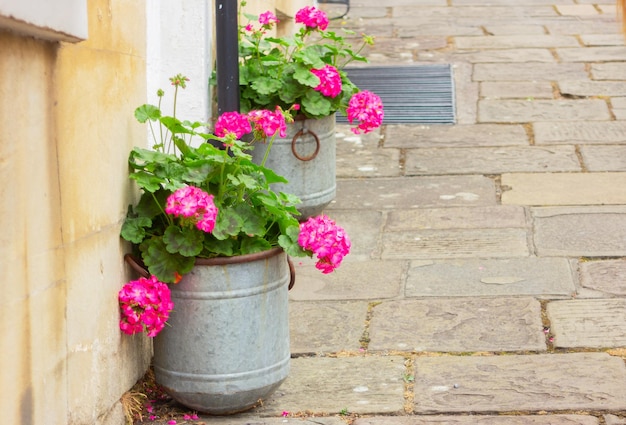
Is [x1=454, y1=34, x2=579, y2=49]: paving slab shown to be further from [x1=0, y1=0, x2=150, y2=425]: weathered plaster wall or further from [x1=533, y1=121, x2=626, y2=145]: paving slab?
[x1=0, y1=0, x2=150, y2=425]: weathered plaster wall

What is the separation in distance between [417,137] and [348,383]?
3374 mm

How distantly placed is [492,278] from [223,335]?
5.56ft

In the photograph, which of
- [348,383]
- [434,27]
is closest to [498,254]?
[348,383]

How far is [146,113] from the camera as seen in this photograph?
10.7ft

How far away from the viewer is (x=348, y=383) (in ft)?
11.7

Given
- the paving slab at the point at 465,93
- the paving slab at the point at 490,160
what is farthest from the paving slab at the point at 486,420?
the paving slab at the point at 465,93

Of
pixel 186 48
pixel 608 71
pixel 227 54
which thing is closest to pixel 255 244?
pixel 227 54

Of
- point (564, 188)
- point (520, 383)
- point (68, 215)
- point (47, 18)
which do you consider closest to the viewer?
point (47, 18)

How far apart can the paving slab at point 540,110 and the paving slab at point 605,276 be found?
2.37 m

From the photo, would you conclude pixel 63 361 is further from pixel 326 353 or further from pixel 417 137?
pixel 417 137

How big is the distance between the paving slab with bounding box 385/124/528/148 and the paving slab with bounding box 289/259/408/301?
1934mm

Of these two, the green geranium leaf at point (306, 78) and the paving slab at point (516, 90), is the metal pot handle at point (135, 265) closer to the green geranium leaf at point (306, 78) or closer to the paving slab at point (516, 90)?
the green geranium leaf at point (306, 78)

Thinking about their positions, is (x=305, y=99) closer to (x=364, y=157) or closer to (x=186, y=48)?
(x=186, y=48)

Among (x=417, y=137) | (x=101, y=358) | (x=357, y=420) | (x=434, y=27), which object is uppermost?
(x=434, y=27)
